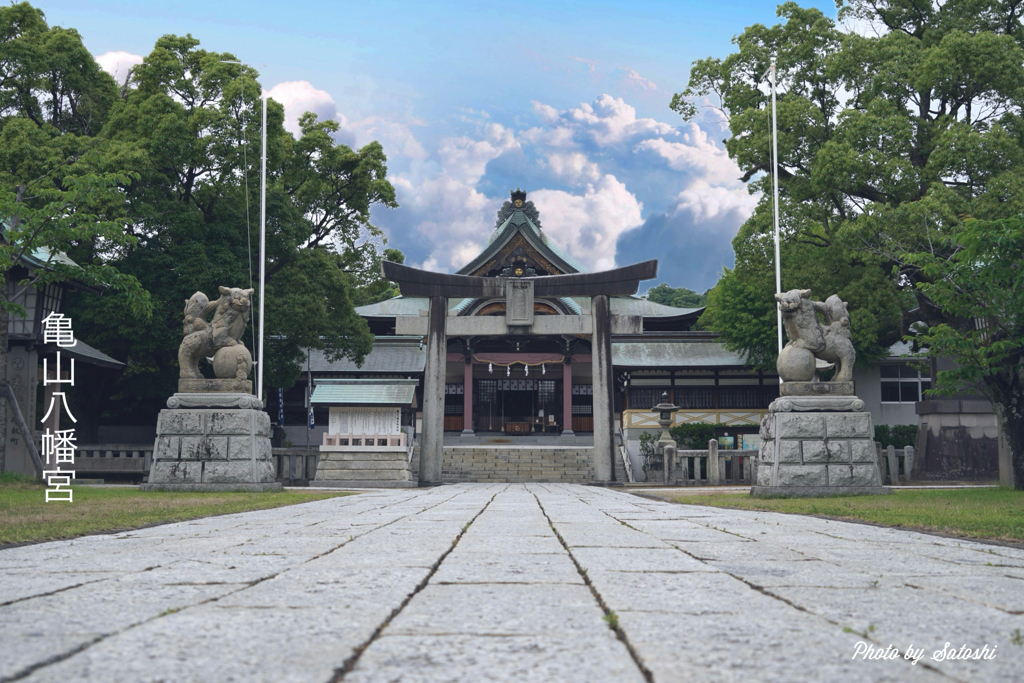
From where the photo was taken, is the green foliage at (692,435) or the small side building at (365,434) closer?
the small side building at (365,434)

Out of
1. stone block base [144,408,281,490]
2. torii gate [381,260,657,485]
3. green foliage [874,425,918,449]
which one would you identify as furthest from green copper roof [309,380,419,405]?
green foliage [874,425,918,449]

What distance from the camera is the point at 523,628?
7.81 feet

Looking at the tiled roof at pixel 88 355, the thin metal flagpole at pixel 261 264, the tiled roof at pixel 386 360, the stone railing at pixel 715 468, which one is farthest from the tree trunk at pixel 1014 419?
the tiled roof at pixel 386 360

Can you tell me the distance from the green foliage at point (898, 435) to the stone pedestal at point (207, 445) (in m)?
20.3

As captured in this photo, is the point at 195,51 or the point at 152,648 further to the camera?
the point at 195,51

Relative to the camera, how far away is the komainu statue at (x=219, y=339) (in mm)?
13117

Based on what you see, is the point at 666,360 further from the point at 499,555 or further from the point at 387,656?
the point at 387,656

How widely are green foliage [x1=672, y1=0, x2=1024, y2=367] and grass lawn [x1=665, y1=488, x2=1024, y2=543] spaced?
8.55 m

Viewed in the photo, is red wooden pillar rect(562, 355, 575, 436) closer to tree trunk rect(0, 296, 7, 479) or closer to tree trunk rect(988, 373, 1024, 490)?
tree trunk rect(988, 373, 1024, 490)

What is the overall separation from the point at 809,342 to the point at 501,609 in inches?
432

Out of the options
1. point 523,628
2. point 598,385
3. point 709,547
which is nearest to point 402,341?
point 598,385

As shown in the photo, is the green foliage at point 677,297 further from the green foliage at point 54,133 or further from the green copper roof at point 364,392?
the green foliage at point 54,133

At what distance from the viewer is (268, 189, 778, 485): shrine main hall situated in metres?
20.2

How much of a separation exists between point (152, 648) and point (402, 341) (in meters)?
33.6
